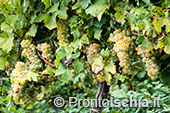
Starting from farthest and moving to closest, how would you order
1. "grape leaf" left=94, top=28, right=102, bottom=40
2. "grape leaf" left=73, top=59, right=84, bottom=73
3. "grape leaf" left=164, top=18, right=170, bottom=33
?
"grape leaf" left=73, top=59, right=84, bottom=73 < "grape leaf" left=94, top=28, right=102, bottom=40 < "grape leaf" left=164, top=18, right=170, bottom=33

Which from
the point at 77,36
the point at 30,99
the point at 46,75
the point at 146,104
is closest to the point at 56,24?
the point at 77,36

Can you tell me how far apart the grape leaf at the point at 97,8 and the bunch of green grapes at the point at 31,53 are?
0.65 meters

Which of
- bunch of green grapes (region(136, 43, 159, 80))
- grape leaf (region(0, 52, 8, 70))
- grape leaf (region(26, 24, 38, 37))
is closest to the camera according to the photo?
bunch of green grapes (region(136, 43, 159, 80))

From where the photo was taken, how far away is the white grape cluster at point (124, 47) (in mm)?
1497

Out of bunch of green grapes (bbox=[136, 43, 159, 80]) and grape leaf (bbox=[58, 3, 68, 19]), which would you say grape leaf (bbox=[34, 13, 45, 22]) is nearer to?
grape leaf (bbox=[58, 3, 68, 19])

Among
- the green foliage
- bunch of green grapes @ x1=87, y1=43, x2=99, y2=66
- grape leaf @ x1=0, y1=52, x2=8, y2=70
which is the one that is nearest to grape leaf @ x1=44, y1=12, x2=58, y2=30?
the green foliage

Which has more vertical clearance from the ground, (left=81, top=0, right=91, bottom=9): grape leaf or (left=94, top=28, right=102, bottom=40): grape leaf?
(left=81, top=0, right=91, bottom=9): grape leaf

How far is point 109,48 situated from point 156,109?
1.27 meters

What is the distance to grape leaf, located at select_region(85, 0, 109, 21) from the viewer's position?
4.80 feet

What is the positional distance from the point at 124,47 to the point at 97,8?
0.97 ft

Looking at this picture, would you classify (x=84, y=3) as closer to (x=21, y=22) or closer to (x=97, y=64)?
(x=97, y=64)

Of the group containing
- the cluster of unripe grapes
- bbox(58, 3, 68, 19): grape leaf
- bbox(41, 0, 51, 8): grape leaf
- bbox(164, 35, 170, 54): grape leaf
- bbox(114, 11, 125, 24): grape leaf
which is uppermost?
bbox(41, 0, 51, 8): grape leaf

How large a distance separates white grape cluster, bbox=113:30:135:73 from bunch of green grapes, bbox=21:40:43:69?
0.70m

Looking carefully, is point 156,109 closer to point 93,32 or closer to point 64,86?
point 93,32
